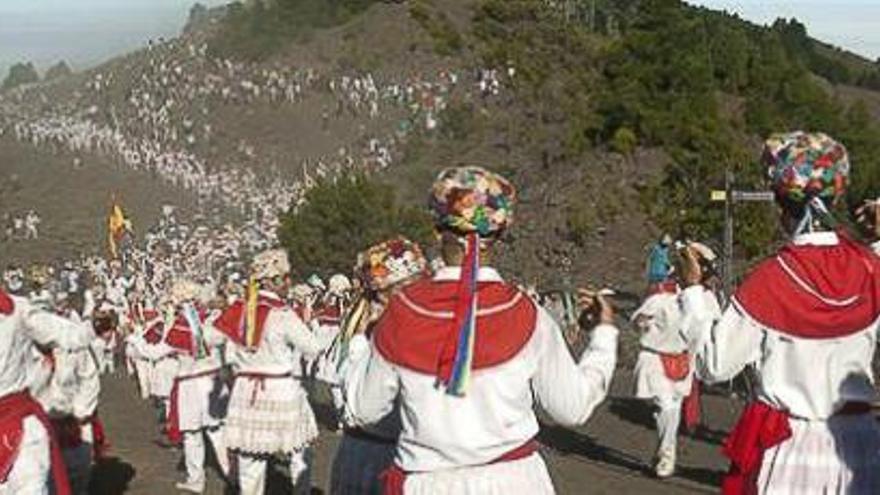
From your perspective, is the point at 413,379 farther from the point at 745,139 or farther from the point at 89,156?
the point at 89,156

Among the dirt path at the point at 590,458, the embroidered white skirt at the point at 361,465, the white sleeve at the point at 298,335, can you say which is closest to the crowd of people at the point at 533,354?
the embroidered white skirt at the point at 361,465

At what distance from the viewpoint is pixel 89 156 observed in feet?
225

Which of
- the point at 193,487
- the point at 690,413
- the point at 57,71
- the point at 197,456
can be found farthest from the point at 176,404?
the point at 57,71

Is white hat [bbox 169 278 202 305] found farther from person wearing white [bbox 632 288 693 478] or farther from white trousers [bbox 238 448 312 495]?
person wearing white [bbox 632 288 693 478]

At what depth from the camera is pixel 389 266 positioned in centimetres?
648

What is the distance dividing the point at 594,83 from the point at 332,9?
45840 millimetres

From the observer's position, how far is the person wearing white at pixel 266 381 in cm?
934

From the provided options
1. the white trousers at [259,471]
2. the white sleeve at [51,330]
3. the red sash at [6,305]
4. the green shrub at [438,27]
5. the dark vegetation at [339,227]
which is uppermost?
the green shrub at [438,27]

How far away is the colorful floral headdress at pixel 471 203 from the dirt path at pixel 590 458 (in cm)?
710

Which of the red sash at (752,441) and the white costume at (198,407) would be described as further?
the white costume at (198,407)

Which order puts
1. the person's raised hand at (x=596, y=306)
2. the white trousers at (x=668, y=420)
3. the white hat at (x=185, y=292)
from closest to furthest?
1. the person's raised hand at (x=596, y=306)
2. the white trousers at (x=668, y=420)
3. the white hat at (x=185, y=292)

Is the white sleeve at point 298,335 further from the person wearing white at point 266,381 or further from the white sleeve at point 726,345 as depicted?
the white sleeve at point 726,345

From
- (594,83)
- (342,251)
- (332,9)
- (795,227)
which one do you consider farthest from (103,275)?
(332,9)

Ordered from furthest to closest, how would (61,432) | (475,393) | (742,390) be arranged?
(742,390) < (61,432) < (475,393)
